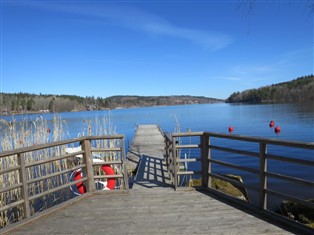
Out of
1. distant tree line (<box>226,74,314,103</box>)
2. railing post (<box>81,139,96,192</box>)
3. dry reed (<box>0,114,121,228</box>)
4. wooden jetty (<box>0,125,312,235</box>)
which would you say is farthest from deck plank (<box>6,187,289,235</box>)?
distant tree line (<box>226,74,314,103</box>)

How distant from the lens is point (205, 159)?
5598 millimetres

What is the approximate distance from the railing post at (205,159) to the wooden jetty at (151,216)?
230mm

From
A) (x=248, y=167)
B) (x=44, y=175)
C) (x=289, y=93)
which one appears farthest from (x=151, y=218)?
(x=289, y=93)

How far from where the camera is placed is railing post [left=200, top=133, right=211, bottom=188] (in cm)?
554

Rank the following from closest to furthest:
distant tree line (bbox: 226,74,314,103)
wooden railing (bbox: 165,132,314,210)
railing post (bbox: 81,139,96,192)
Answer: wooden railing (bbox: 165,132,314,210), railing post (bbox: 81,139,96,192), distant tree line (bbox: 226,74,314,103)

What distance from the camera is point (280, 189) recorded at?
995 centimetres

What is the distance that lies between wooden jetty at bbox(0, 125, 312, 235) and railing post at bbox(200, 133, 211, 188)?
0.75ft

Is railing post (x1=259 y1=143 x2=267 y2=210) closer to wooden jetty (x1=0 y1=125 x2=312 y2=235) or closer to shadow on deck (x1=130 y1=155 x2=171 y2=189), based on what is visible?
wooden jetty (x1=0 y1=125 x2=312 y2=235)

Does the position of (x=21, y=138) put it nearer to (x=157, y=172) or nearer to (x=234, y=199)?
(x=157, y=172)

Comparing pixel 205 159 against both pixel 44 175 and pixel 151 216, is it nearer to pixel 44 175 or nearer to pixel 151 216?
pixel 151 216

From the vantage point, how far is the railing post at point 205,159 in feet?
18.2

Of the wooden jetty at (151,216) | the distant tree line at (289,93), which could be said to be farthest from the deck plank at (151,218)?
the distant tree line at (289,93)

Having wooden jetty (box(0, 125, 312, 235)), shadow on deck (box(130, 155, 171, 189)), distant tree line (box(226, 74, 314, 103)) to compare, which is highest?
distant tree line (box(226, 74, 314, 103))

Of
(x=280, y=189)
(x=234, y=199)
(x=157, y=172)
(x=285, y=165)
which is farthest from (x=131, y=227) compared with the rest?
(x=285, y=165)
